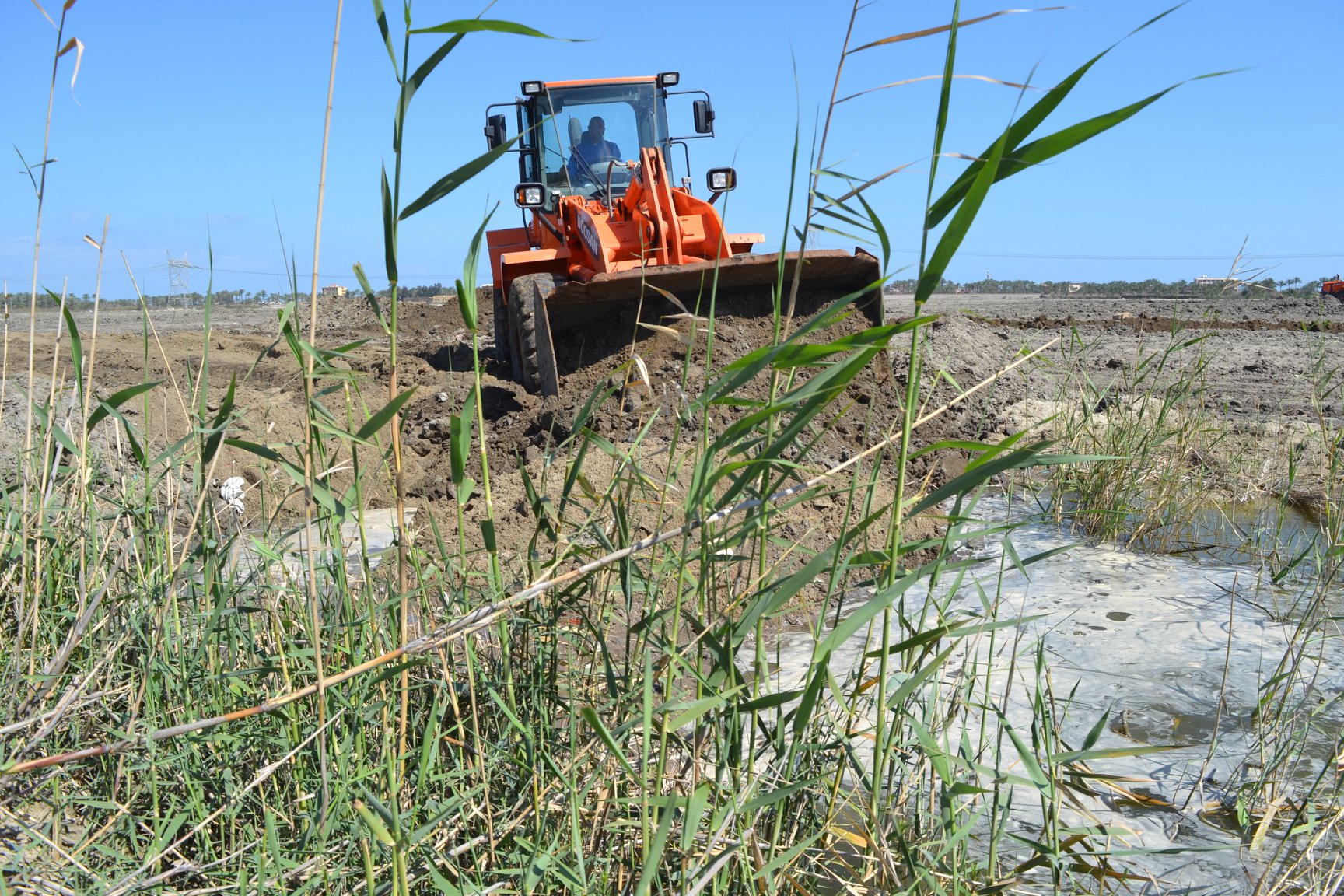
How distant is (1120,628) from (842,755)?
2.30m

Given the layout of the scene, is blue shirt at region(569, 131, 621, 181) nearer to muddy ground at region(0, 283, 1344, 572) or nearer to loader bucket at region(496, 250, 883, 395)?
muddy ground at region(0, 283, 1344, 572)

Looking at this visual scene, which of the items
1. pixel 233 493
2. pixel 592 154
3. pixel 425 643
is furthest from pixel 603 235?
pixel 425 643

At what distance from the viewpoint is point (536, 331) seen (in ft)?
20.2

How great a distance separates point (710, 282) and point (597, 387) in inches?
164

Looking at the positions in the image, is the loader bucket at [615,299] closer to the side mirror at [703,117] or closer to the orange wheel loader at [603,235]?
the orange wheel loader at [603,235]

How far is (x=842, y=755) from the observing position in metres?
1.72

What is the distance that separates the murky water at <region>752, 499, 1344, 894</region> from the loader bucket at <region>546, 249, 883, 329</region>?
214 centimetres

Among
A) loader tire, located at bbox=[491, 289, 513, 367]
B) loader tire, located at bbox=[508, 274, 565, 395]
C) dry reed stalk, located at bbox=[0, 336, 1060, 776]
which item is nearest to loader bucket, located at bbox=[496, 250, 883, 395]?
loader tire, located at bbox=[508, 274, 565, 395]

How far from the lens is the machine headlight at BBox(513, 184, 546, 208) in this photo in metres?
7.83

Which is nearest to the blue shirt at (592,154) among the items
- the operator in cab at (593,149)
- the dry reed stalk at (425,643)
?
the operator in cab at (593,149)

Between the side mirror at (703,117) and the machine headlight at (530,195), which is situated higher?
the side mirror at (703,117)

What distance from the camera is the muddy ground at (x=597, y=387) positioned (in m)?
4.34

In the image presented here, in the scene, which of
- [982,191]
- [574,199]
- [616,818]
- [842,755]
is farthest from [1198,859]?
[574,199]

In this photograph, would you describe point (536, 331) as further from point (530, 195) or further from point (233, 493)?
point (233, 493)
